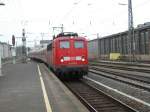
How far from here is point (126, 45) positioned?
64125 mm

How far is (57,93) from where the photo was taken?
1461cm

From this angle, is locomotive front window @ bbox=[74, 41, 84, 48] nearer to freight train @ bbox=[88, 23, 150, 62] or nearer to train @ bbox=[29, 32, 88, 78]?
train @ bbox=[29, 32, 88, 78]

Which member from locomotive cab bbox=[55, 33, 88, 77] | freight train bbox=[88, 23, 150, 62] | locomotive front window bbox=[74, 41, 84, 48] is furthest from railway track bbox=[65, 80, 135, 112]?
freight train bbox=[88, 23, 150, 62]

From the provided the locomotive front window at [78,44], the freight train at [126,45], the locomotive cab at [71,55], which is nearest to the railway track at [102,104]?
the locomotive cab at [71,55]

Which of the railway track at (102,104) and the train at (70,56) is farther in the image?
the train at (70,56)

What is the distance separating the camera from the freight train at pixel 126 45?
5216 centimetres

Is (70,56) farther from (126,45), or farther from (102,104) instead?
(126,45)

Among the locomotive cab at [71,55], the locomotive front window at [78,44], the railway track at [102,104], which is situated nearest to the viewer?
the railway track at [102,104]

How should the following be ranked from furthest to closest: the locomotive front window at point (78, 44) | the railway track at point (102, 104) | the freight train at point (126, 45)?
the freight train at point (126, 45) < the locomotive front window at point (78, 44) < the railway track at point (102, 104)

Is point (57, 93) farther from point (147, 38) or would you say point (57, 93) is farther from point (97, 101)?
point (147, 38)

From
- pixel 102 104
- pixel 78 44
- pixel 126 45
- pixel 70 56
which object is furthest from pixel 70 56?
pixel 126 45

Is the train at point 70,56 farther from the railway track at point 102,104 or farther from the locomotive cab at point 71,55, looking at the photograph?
the railway track at point 102,104

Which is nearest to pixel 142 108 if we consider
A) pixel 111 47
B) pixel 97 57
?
pixel 111 47

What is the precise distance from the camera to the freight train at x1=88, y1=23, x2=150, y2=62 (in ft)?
171
